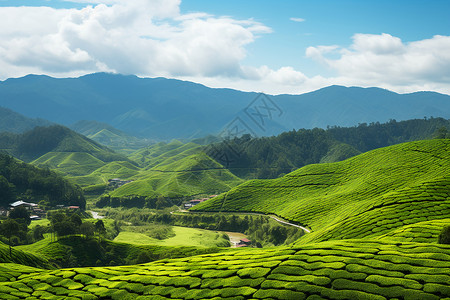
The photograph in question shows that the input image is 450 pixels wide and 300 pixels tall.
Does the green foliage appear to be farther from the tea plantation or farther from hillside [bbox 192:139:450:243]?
the tea plantation

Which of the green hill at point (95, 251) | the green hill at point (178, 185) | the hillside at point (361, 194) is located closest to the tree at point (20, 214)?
the green hill at point (95, 251)

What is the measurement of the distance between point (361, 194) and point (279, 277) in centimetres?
6040

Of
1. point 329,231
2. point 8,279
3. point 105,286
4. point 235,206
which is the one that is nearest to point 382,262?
point 105,286

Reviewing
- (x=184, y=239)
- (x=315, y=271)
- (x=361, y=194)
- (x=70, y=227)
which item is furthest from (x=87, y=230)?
(x=361, y=194)

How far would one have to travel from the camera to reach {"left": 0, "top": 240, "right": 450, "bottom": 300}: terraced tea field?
82.4 ft

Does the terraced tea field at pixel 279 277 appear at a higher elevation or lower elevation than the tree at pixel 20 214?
higher

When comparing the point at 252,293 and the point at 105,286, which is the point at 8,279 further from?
the point at 252,293

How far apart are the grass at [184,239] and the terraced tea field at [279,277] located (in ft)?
173

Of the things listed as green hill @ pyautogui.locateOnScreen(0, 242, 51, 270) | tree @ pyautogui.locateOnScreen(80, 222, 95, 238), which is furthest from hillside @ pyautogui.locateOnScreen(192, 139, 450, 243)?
green hill @ pyautogui.locateOnScreen(0, 242, 51, 270)

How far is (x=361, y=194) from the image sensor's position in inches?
3243

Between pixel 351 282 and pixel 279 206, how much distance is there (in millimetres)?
79724

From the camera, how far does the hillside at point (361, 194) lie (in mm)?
54125

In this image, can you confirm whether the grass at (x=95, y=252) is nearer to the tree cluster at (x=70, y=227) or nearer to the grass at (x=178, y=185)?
the tree cluster at (x=70, y=227)

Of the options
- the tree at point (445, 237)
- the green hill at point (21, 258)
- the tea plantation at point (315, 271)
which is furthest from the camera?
the green hill at point (21, 258)
